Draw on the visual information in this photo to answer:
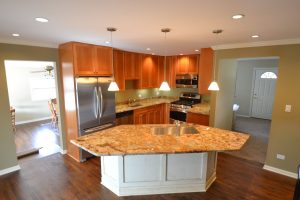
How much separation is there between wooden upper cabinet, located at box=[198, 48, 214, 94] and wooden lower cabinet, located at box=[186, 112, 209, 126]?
66cm

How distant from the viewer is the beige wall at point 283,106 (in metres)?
3.08

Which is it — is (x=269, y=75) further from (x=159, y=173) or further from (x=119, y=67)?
(x=159, y=173)

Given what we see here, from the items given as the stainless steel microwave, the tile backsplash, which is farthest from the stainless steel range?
the stainless steel microwave

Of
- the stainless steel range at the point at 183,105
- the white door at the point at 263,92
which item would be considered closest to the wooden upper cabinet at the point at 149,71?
the stainless steel range at the point at 183,105

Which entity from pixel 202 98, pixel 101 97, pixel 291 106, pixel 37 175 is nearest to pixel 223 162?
pixel 291 106

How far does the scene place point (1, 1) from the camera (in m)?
1.50

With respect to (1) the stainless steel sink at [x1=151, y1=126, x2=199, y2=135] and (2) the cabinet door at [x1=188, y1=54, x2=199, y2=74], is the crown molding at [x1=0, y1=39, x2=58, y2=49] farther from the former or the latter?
(2) the cabinet door at [x1=188, y1=54, x2=199, y2=74]

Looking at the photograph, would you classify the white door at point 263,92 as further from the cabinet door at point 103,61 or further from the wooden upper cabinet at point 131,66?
the cabinet door at point 103,61

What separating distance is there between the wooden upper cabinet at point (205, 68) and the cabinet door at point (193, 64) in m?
1.01

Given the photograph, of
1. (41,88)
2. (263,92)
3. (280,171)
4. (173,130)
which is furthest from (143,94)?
(263,92)

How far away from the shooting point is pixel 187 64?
5.37 metres

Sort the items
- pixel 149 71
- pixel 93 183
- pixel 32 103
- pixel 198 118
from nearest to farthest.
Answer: pixel 93 183, pixel 198 118, pixel 149 71, pixel 32 103

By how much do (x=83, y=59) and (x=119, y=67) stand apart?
1143 millimetres

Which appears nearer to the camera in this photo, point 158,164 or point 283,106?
point 158,164
